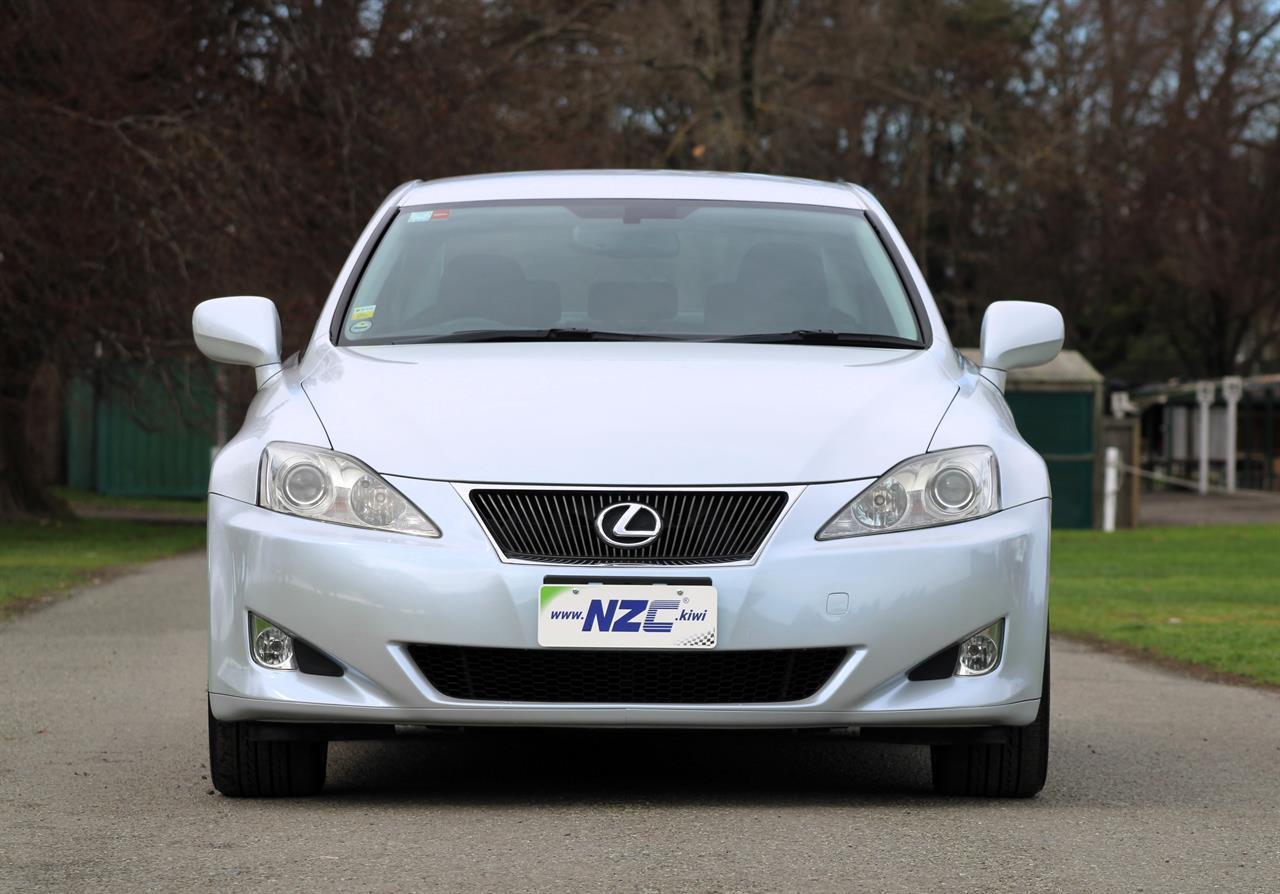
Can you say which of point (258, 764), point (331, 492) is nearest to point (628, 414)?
point (331, 492)

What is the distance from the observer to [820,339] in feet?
21.5

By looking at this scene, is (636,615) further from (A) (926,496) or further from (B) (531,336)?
(B) (531,336)

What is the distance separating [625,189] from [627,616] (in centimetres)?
222

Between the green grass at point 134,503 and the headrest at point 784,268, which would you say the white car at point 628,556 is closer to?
the headrest at point 784,268

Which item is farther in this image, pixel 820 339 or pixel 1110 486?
Answer: pixel 1110 486

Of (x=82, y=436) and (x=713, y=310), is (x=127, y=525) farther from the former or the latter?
(x=713, y=310)

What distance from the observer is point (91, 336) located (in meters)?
20.6

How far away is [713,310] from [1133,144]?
40595 mm

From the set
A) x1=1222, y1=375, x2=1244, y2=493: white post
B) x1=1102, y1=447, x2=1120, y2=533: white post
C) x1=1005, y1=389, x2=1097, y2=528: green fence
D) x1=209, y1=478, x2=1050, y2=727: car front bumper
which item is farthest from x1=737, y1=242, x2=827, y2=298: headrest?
x1=1222, y1=375, x2=1244, y2=493: white post

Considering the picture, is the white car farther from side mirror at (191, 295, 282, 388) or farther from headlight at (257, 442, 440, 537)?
side mirror at (191, 295, 282, 388)

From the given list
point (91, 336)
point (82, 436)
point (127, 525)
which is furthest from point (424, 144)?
point (82, 436)

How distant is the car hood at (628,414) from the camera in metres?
5.59

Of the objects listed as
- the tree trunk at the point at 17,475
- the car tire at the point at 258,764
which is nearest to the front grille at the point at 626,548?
the car tire at the point at 258,764

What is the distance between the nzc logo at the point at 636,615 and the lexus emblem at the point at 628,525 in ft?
0.47
